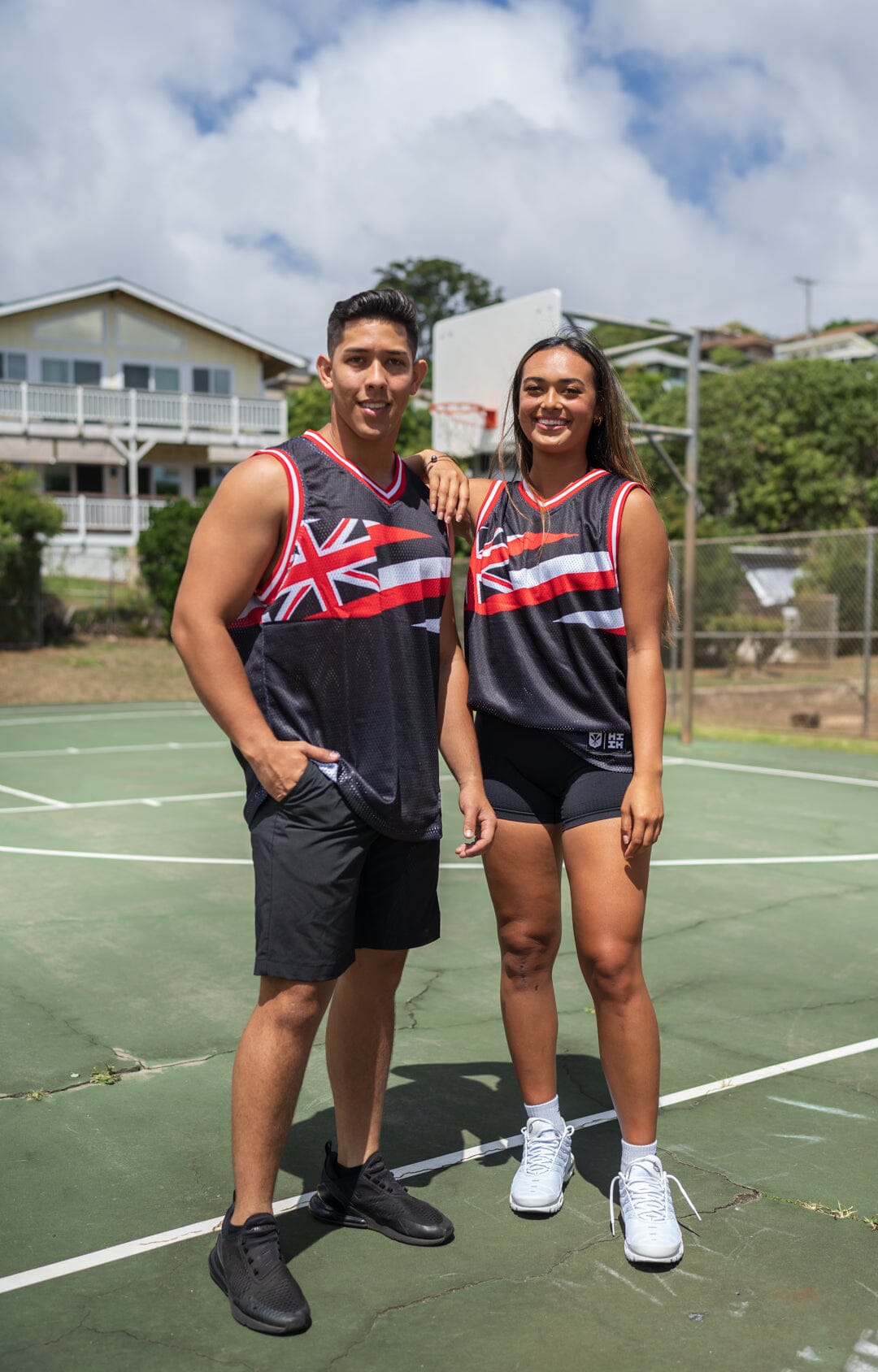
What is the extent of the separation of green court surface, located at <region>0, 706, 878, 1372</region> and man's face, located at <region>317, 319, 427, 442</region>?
186cm

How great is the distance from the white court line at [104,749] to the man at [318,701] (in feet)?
36.0

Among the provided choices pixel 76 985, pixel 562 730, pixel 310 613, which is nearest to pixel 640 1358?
pixel 562 730

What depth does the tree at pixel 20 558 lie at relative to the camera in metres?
23.7

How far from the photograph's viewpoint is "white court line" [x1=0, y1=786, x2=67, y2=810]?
9.81 metres

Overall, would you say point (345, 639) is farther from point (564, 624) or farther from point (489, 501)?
point (489, 501)

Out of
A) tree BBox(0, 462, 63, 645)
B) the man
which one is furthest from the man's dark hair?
tree BBox(0, 462, 63, 645)

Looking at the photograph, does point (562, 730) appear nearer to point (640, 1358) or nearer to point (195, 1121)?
point (640, 1358)

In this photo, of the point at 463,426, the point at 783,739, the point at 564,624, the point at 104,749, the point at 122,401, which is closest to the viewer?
the point at 564,624

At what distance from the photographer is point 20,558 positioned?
23719 millimetres

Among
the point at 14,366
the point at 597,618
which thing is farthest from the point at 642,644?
the point at 14,366

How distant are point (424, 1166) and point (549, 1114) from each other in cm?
40

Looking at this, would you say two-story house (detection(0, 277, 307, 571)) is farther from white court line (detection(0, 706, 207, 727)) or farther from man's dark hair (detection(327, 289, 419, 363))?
man's dark hair (detection(327, 289, 419, 363))

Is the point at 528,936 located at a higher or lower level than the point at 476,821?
lower

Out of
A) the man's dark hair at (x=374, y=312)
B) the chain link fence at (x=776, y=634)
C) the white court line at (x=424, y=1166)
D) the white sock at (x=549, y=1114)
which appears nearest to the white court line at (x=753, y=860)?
the white court line at (x=424, y=1166)
